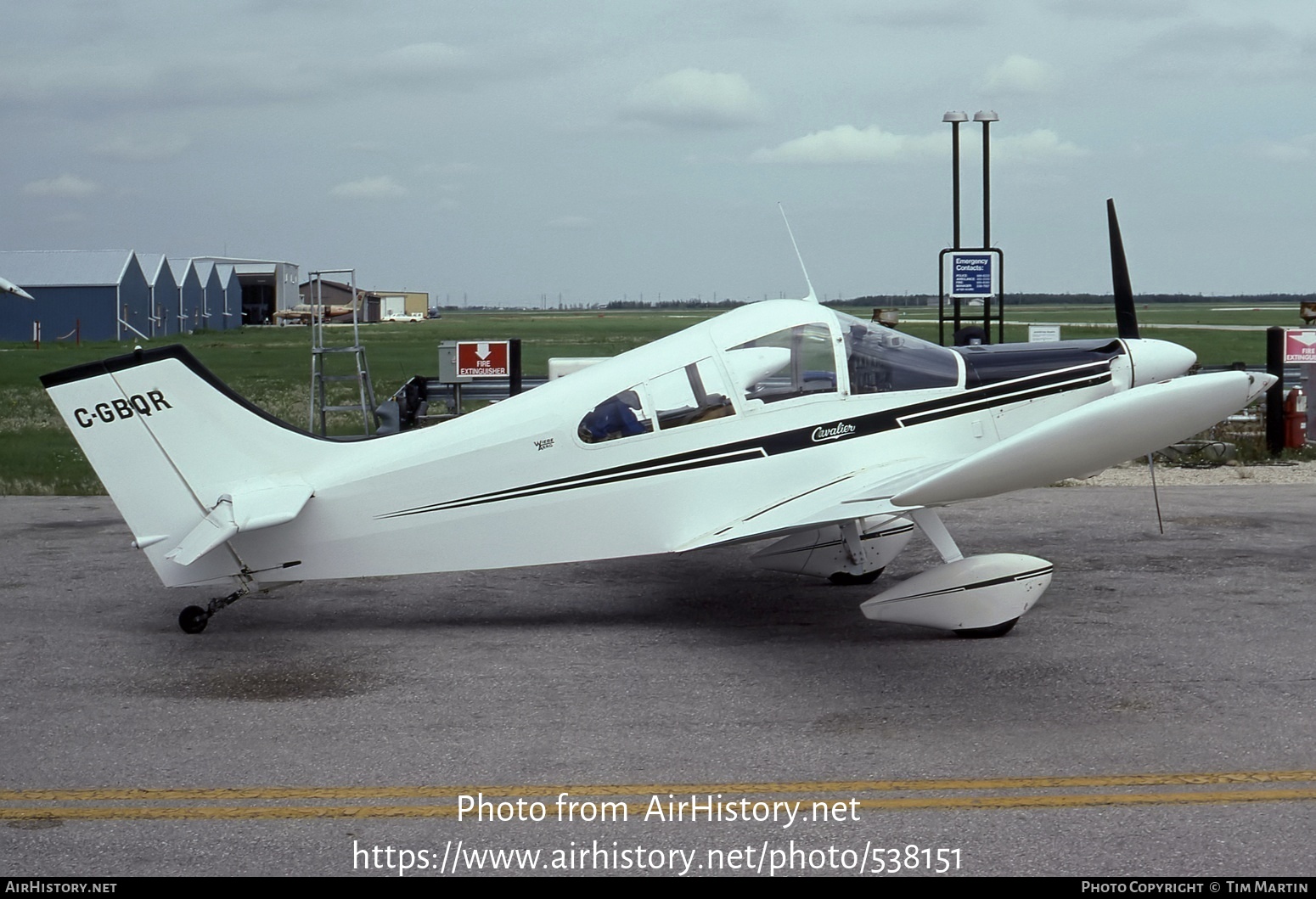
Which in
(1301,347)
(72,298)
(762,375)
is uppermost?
(72,298)

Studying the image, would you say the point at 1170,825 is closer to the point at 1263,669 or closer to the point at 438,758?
the point at 1263,669

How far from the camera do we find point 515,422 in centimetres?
768

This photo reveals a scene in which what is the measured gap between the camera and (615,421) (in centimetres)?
770

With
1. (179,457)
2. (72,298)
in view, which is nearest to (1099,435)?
(179,457)

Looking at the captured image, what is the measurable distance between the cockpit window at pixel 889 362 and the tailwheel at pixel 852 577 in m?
1.76

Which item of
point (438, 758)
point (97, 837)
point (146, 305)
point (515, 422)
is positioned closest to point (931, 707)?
point (438, 758)

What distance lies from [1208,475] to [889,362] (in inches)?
325

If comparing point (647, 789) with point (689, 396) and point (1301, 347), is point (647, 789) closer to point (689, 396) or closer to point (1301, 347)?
point (689, 396)

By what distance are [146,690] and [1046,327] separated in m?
15.2

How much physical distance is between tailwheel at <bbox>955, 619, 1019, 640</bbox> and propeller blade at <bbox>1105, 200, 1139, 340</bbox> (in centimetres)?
334

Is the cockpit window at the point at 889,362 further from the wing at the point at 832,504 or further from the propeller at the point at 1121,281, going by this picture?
the propeller at the point at 1121,281

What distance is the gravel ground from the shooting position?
46.3 feet

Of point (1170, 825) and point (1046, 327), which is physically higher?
point (1046, 327)

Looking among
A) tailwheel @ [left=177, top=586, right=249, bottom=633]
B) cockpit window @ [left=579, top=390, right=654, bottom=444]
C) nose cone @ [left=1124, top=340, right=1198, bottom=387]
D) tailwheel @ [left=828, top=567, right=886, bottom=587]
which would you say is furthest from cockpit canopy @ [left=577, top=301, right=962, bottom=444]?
tailwheel @ [left=177, top=586, right=249, bottom=633]
